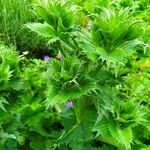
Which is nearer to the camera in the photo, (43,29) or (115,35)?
(115,35)

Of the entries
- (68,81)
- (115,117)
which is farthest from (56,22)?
(115,117)

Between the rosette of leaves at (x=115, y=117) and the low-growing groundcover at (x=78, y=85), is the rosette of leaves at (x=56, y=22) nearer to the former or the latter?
the low-growing groundcover at (x=78, y=85)

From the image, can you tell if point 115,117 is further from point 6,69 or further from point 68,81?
point 6,69

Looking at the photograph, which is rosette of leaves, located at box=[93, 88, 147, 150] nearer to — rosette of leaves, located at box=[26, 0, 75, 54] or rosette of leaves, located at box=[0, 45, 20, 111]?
rosette of leaves, located at box=[26, 0, 75, 54]

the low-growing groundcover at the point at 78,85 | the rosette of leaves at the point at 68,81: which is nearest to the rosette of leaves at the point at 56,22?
the low-growing groundcover at the point at 78,85

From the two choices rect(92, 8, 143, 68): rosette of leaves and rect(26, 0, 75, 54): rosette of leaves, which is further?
rect(26, 0, 75, 54): rosette of leaves

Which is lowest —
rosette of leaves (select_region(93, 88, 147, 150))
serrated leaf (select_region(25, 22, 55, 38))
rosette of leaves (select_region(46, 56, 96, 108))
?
rosette of leaves (select_region(93, 88, 147, 150))

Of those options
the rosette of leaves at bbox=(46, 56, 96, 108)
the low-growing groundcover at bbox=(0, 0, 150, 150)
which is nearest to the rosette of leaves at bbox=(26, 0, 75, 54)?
the low-growing groundcover at bbox=(0, 0, 150, 150)

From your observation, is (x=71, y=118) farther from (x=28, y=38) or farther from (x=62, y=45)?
(x=28, y=38)
